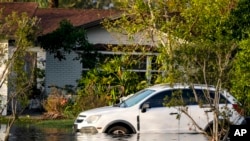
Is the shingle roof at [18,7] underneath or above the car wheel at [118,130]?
above

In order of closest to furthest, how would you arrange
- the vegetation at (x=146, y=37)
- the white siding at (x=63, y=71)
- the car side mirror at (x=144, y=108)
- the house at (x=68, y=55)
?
the car side mirror at (x=144, y=108) < the vegetation at (x=146, y=37) < the house at (x=68, y=55) < the white siding at (x=63, y=71)

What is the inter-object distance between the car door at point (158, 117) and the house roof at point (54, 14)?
12846mm

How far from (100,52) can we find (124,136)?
13.6 m

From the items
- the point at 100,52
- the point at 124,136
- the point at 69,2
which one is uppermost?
the point at 69,2

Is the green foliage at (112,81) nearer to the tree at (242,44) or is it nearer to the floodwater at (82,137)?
the tree at (242,44)

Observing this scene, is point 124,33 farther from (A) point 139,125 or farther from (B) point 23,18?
(B) point 23,18

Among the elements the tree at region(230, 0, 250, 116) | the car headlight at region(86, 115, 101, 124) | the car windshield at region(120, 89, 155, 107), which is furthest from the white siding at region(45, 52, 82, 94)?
the car headlight at region(86, 115, 101, 124)

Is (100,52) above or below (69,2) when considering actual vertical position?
below

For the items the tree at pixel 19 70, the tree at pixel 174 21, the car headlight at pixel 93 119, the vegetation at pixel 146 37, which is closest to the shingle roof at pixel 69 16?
the vegetation at pixel 146 37

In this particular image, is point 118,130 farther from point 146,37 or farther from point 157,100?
point 146,37

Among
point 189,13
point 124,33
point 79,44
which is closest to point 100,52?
point 79,44

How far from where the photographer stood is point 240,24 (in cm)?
3108

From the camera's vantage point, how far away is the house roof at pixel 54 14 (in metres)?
35.5

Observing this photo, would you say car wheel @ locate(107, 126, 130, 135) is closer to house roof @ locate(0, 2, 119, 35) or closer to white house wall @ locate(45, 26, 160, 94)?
house roof @ locate(0, 2, 119, 35)
